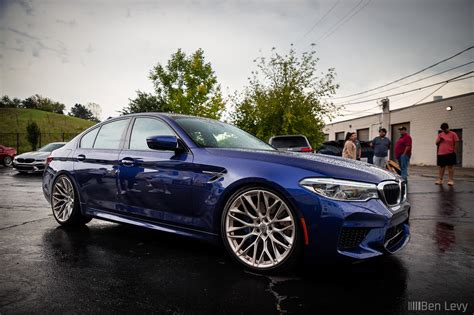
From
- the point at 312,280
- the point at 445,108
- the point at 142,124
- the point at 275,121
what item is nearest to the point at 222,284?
the point at 312,280

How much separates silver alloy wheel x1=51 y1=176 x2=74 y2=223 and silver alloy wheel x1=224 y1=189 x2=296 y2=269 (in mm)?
2654

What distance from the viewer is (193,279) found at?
2775mm

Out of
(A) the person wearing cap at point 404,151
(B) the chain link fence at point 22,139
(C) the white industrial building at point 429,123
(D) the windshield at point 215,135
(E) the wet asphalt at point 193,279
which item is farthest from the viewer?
(B) the chain link fence at point 22,139

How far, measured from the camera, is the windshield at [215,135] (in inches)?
145

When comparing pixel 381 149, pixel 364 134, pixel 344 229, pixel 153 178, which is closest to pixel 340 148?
pixel 381 149

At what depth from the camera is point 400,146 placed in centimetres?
1088

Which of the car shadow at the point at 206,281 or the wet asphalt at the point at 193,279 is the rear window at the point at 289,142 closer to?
the wet asphalt at the point at 193,279

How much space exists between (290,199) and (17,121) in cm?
6478

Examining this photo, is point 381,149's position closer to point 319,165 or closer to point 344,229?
point 319,165

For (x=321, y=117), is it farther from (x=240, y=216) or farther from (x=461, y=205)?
(x=240, y=216)

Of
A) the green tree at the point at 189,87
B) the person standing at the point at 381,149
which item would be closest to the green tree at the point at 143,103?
the green tree at the point at 189,87

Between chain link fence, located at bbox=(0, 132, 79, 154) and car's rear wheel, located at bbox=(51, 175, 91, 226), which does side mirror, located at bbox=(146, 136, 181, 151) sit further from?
chain link fence, located at bbox=(0, 132, 79, 154)

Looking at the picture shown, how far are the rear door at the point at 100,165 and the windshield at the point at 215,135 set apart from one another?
93 centimetres

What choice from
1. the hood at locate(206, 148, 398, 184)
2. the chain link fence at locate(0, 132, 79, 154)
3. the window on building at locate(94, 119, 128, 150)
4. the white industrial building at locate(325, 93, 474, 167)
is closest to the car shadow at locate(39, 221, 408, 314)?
the hood at locate(206, 148, 398, 184)
